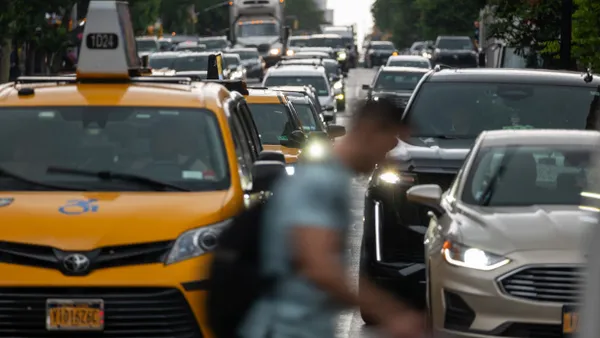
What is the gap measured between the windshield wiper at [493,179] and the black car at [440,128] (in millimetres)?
1398

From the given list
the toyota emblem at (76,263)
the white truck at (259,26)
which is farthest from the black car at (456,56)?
the toyota emblem at (76,263)

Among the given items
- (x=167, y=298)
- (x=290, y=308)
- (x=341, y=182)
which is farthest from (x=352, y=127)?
(x=167, y=298)

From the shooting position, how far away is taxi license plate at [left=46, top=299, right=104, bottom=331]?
711 centimetres

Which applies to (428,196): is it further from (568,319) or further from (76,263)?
(76,263)

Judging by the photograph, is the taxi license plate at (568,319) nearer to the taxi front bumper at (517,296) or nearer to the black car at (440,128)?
the taxi front bumper at (517,296)

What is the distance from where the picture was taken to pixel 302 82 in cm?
3453

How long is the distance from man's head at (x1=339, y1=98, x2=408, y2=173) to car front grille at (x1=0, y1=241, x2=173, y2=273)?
144cm

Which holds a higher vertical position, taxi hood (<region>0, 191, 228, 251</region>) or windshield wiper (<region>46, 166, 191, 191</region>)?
windshield wiper (<region>46, 166, 191, 191</region>)

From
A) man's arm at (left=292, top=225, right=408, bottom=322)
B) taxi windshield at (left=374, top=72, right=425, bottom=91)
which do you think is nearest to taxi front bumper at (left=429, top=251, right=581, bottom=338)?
man's arm at (left=292, top=225, right=408, bottom=322)

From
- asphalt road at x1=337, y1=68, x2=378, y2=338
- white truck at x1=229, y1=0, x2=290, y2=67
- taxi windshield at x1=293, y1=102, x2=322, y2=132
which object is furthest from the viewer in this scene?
white truck at x1=229, y1=0, x2=290, y2=67

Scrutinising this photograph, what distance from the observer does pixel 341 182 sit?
5.80m

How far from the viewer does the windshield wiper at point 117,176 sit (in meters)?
7.95

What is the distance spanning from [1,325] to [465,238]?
2696 millimetres

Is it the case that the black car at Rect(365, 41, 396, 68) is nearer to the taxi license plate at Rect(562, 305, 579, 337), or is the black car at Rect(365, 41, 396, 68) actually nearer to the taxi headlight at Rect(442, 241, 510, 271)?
the taxi headlight at Rect(442, 241, 510, 271)
